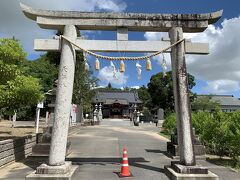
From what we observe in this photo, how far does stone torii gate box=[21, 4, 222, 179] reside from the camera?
8.59 metres

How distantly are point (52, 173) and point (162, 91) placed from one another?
65.1m

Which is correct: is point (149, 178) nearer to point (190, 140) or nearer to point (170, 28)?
point (190, 140)

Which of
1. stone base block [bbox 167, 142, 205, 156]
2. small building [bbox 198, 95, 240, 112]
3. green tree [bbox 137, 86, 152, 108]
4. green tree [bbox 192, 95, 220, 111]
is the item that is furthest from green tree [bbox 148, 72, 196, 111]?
stone base block [bbox 167, 142, 205, 156]

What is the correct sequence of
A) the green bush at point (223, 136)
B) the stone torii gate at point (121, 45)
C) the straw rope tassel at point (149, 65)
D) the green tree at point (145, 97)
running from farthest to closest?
the green tree at point (145, 97), the green bush at point (223, 136), the straw rope tassel at point (149, 65), the stone torii gate at point (121, 45)

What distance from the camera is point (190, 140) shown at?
342 inches

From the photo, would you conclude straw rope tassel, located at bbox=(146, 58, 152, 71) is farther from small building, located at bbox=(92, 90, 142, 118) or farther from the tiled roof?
the tiled roof

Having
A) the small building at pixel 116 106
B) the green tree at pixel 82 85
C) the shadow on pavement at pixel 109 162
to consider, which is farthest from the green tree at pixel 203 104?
the shadow on pavement at pixel 109 162

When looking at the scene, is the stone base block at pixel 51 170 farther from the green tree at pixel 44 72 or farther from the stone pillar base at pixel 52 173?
the green tree at pixel 44 72

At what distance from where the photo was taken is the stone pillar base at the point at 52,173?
25.6ft

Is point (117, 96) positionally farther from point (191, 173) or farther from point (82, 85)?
point (191, 173)

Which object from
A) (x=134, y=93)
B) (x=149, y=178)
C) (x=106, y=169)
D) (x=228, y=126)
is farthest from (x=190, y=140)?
(x=134, y=93)

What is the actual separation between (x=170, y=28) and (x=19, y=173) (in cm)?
666

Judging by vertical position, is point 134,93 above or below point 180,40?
above

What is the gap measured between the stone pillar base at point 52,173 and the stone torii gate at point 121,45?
12cm
